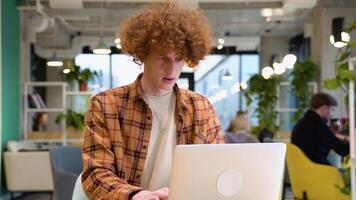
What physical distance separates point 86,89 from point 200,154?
914cm

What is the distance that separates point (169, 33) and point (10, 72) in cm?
685

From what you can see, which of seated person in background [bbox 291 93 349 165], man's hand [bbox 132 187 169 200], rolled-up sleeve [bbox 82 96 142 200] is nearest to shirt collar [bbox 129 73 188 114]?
rolled-up sleeve [bbox 82 96 142 200]

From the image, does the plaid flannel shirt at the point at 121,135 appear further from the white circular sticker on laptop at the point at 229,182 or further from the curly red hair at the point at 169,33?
the white circular sticker on laptop at the point at 229,182

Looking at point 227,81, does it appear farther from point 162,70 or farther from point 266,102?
point 162,70

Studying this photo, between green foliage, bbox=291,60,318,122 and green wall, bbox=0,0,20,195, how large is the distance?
15.8ft

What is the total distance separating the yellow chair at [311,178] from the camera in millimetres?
4672

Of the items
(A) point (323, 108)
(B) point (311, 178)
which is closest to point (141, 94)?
(B) point (311, 178)

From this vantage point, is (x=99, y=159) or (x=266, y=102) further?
(x=266, y=102)

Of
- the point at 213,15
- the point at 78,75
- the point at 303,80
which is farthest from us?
the point at 213,15

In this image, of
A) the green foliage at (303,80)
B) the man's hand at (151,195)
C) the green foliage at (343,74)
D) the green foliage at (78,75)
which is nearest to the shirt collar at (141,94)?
the man's hand at (151,195)

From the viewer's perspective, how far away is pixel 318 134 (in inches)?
203

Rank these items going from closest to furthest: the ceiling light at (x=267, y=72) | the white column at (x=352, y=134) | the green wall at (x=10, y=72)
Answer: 1. the white column at (x=352, y=134)
2. the green wall at (x=10, y=72)
3. the ceiling light at (x=267, y=72)

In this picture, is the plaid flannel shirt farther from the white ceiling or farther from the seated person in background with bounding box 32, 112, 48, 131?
the seated person in background with bounding box 32, 112, 48, 131

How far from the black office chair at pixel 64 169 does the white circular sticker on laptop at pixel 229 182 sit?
2.02 metres
